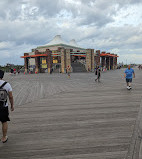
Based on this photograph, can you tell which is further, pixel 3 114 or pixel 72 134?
pixel 72 134

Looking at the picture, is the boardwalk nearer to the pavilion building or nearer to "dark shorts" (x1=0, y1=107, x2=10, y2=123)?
"dark shorts" (x1=0, y1=107, x2=10, y2=123)

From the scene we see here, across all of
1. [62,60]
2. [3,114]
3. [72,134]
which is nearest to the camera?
[3,114]

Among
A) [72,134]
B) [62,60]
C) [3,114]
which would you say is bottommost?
[72,134]

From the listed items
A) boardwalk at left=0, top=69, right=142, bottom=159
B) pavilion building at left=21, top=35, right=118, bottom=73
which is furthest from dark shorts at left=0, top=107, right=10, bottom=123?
pavilion building at left=21, top=35, right=118, bottom=73

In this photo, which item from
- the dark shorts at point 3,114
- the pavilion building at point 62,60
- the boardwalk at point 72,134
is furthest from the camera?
the pavilion building at point 62,60

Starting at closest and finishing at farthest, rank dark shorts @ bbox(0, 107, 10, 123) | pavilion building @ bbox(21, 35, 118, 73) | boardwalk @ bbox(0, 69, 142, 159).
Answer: boardwalk @ bbox(0, 69, 142, 159) < dark shorts @ bbox(0, 107, 10, 123) < pavilion building @ bbox(21, 35, 118, 73)

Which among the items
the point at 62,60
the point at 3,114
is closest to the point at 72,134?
the point at 3,114

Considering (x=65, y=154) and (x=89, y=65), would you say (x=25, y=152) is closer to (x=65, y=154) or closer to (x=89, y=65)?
(x=65, y=154)

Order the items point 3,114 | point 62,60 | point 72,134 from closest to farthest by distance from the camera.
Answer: point 3,114, point 72,134, point 62,60

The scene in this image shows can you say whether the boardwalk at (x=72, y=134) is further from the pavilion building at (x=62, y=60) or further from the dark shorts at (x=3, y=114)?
the pavilion building at (x=62, y=60)

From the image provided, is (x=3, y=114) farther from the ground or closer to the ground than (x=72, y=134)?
farther from the ground

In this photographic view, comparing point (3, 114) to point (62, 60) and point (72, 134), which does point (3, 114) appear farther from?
point (62, 60)

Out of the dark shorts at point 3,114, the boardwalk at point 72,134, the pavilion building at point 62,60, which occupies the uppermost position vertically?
the pavilion building at point 62,60

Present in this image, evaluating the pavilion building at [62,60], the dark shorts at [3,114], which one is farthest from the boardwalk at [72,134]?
the pavilion building at [62,60]
